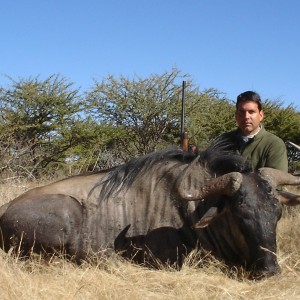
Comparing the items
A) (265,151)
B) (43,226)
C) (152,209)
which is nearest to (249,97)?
(265,151)

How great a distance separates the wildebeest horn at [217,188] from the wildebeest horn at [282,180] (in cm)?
26

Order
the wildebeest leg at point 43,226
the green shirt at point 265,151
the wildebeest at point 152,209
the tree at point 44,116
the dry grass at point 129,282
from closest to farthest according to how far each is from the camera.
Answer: the dry grass at point 129,282 → the wildebeest at point 152,209 → the wildebeest leg at point 43,226 → the green shirt at point 265,151 → the tree at point 44,116

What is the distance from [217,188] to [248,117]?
3.86ft

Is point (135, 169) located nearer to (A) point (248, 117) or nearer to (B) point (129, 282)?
(A) point (248, 117)

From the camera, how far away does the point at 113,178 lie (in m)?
Result: 5.09

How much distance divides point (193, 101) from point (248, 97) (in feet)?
46.8

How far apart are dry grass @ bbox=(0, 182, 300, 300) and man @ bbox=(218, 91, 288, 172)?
1.04 m

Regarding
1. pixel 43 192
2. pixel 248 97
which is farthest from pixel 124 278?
pixel 248 97

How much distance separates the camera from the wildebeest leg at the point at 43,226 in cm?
477

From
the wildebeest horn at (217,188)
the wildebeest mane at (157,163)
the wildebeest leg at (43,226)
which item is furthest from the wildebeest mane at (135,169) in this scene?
the wildebeest horn at (217,188)

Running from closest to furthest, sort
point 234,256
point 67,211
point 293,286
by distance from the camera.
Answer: point 293,286 < point 234,256 < point 67,211

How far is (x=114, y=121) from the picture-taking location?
18969 mm

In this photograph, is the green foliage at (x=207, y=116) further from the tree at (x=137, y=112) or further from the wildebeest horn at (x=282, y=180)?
the wildebeest horn at (x=282, y=180)

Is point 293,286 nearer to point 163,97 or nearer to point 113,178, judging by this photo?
point 113,178
